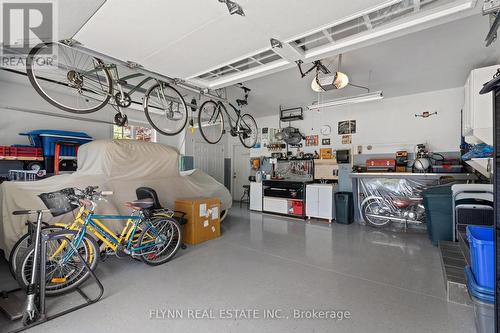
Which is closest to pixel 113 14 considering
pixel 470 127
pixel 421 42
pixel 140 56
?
pixel 140 56

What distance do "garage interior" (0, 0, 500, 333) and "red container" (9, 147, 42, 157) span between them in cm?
3

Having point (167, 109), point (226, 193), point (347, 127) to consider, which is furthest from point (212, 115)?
point (347, 127)

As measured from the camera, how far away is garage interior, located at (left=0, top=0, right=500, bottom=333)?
6.18 ft

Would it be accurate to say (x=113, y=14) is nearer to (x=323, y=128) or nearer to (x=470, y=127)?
(x=470, y=127)

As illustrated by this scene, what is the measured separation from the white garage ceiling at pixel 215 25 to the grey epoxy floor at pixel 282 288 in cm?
250

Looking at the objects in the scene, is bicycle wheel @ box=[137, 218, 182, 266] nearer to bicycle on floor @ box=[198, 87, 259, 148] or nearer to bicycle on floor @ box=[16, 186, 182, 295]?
bicycle on floor @ box=[16, 186, 182, 295]

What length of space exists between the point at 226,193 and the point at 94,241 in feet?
9.37

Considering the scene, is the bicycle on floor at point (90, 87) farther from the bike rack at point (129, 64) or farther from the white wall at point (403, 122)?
the white wall at point (403, 122)

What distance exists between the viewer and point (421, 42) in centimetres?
300

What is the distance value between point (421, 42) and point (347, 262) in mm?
3099

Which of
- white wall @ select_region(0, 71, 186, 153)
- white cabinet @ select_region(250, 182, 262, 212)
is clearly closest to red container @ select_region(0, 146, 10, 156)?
white wall @ select_region(0, 71, 186, 153)

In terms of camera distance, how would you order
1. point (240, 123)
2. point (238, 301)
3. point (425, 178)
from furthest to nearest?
point (240, 123) < point (425, 178) < point (238, 301)

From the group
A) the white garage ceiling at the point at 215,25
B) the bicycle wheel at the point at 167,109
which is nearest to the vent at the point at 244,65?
the white garage ceiling at the point at 215,25

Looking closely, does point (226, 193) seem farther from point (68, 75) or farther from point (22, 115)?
point (22, 115)
